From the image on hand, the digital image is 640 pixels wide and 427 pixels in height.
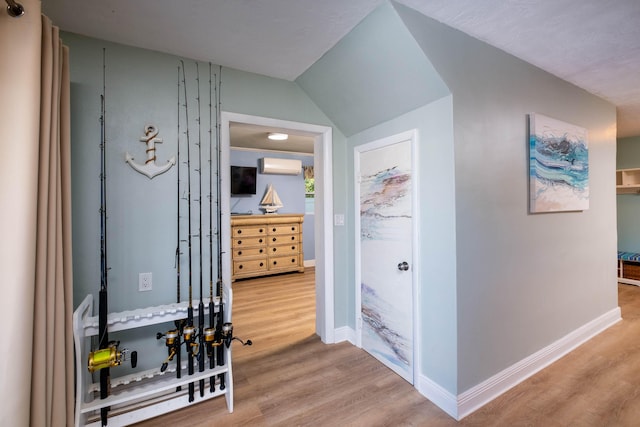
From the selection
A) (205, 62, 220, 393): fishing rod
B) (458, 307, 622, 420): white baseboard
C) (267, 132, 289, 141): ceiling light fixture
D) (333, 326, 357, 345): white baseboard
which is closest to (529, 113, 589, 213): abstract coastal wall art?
(458, 307, 622, 420): white baseboard

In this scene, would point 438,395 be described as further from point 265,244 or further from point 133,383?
point 265,244

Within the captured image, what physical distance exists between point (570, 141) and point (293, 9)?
2448mm

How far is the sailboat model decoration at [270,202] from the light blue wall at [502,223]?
403cm

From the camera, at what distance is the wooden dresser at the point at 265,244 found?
482cm

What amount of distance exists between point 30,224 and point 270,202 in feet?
14.4

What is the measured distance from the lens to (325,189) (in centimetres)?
262

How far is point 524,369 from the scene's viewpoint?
6.89ft

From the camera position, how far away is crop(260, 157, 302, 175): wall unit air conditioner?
5289 mm

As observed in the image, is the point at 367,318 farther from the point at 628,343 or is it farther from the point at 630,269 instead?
the point at 630,269

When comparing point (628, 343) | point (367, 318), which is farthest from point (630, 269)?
point (367, 318)

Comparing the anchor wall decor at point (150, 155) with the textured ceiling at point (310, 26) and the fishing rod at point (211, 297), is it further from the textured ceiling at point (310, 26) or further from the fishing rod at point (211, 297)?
the textured ceiling at point (310, 26)

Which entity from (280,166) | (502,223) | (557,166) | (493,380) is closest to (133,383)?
(493,380)

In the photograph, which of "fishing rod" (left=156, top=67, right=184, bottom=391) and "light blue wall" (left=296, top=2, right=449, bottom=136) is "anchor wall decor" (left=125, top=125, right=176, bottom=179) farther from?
"light blue wall" (left=296, top=2, right=449, bottom=136)

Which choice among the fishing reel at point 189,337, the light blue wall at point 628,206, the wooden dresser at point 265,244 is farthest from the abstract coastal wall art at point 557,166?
the wooden dresser at point 265,244
